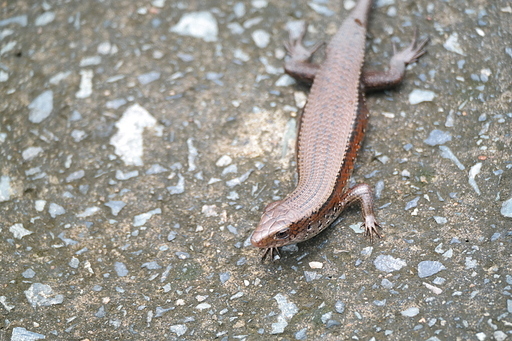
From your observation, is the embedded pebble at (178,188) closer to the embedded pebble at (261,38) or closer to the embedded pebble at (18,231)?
the embedded pebble at (18,231)

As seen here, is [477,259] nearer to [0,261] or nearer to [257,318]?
[257,318]

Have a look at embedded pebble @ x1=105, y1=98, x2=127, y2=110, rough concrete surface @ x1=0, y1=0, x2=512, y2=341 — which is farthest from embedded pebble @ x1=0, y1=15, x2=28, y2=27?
embedded pebble @ x1=105, y1=98, x2=127, y2=110

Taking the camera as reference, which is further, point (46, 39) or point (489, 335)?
point (46, 39)

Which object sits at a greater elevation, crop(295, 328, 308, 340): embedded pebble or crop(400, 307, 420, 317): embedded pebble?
crop(400, 307, 420, 317): embedded pebble

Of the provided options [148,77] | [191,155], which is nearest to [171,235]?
[191,155]

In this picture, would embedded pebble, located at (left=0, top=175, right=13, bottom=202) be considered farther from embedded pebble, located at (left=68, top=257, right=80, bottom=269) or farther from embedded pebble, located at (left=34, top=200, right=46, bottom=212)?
embedded pebble, located at (left=68, top=257, right=80, bottom=269)

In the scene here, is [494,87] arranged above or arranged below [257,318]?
above

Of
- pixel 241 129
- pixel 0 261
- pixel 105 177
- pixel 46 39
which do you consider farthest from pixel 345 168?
pixel 46 39
